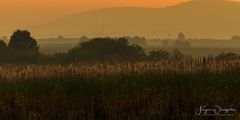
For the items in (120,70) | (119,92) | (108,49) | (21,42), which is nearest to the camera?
(119,92)

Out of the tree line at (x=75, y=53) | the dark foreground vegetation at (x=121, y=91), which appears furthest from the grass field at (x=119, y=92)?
the tree line at (x=75, y=53)

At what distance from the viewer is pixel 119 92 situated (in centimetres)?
1839

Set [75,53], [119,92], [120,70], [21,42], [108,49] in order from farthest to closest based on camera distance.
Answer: [108,49]
[21,42]
[75,53]
[120,70]
[119,92]

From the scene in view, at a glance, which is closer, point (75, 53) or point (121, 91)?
point (121, 91)

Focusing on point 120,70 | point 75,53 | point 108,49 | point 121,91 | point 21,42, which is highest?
point 21,42

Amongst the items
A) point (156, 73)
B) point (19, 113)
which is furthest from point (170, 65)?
point (19, 113)

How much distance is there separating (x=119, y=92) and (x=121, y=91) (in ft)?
0.37

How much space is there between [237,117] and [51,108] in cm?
599

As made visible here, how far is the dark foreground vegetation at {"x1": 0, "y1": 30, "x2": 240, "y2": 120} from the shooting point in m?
16.0

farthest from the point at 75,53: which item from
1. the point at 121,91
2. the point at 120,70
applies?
the point at 121,91

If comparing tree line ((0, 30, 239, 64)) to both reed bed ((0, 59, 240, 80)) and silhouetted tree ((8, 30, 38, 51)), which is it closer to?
silhouetted tree ((8, 30, 38, 51))

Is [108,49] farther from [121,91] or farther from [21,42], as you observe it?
[121,91]

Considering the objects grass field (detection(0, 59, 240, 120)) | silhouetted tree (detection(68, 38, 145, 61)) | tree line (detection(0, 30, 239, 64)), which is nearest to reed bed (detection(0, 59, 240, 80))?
grass field (detection(0, 59, 240, 120))

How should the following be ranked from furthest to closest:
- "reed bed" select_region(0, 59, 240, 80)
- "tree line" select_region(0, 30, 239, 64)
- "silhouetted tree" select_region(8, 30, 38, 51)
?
"silhouetted tree" select_region(8, 30, 38, 51) < "tree line" select_region(0, 30, 239, 64) < "reed bed" select_region(0, 59, 240, 80)
